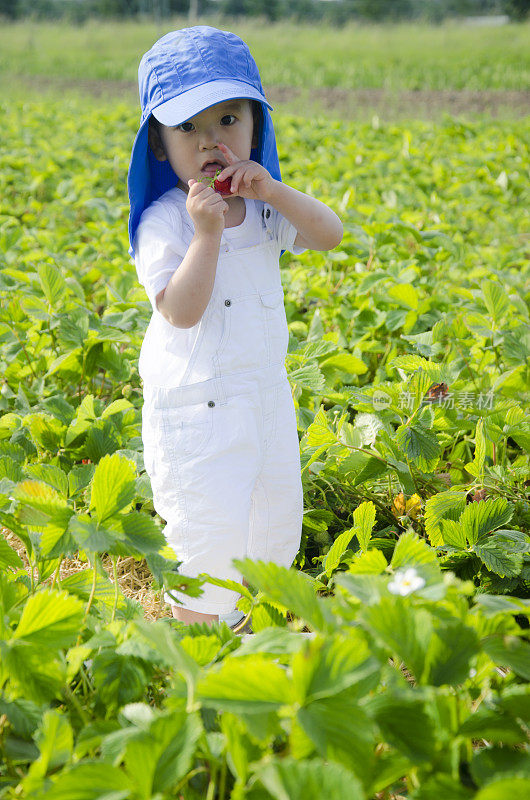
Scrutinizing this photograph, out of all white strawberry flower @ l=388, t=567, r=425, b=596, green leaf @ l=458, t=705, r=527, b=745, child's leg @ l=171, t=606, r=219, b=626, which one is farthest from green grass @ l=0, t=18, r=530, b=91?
green leaf @ l=458, t=705, r=527, b=745

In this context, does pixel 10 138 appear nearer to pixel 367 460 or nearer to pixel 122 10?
pixel 367 460

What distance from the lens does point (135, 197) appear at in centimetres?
142

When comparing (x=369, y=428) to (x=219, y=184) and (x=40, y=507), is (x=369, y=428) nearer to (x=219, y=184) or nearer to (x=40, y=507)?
(x=219, y=184)

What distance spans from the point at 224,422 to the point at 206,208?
0.36 meters

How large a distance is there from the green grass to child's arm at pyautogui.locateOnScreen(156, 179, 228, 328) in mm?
12978

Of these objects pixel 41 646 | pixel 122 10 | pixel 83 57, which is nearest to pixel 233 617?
pixel 41 646

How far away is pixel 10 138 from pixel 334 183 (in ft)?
10.1

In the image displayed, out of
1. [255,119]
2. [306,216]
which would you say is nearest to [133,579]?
[306,216]

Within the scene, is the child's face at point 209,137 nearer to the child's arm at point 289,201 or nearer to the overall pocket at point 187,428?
the child's arm at point 289,201

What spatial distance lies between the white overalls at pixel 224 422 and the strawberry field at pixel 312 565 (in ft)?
0.54

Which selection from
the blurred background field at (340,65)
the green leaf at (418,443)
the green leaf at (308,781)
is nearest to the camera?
the green leaf at (308,781)

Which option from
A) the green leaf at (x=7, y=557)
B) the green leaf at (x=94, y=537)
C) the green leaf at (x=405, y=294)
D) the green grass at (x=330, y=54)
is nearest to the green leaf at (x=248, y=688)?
the green leaf at (x=94, y=537)

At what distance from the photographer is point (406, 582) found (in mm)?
725

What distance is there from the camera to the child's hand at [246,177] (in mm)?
1267
